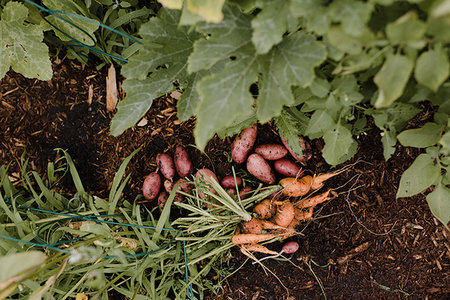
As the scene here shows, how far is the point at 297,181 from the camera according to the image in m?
1.64

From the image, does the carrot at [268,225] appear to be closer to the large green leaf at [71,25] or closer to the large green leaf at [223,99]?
the large green leaf at [223,99]

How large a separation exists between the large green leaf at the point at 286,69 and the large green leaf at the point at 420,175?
60 cm

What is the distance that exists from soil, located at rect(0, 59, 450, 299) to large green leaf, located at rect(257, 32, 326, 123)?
2.80 feet

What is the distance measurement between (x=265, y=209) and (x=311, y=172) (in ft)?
1.05

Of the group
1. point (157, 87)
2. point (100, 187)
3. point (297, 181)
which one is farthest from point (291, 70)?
point (100, 187)

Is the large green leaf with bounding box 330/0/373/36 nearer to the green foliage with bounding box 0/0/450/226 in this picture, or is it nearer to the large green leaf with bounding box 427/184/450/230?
the green foliage with bounding box 0/0/450/226

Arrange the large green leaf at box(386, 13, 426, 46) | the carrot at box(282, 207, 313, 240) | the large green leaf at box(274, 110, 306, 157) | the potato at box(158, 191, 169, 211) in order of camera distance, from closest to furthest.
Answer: the large green leaf at box(386, 13, 426, 46) → the large green leaf at box(274, 110, 306, 157) → the carrot at box(282, 207, 313, 240) → the potato at box(158, 191, 169, 211)

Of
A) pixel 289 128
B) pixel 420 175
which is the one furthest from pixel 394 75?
pixel 289 128

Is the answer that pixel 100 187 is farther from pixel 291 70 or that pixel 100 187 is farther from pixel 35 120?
pixel 291 70

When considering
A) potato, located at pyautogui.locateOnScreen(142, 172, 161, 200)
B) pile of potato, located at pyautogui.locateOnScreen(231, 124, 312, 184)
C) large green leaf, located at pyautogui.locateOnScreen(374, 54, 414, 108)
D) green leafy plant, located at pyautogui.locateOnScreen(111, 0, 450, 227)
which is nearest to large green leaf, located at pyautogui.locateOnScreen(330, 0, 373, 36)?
green leafy plant, located at pyautogui.locateOnScreen(111, 0, 450, 227)

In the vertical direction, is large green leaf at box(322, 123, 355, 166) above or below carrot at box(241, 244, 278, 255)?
above

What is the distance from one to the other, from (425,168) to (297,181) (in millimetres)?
580

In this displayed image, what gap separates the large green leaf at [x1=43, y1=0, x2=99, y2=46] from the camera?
5.04 feet

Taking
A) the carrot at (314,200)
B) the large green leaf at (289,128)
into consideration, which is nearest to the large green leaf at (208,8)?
the large green leaf at (289,128)
